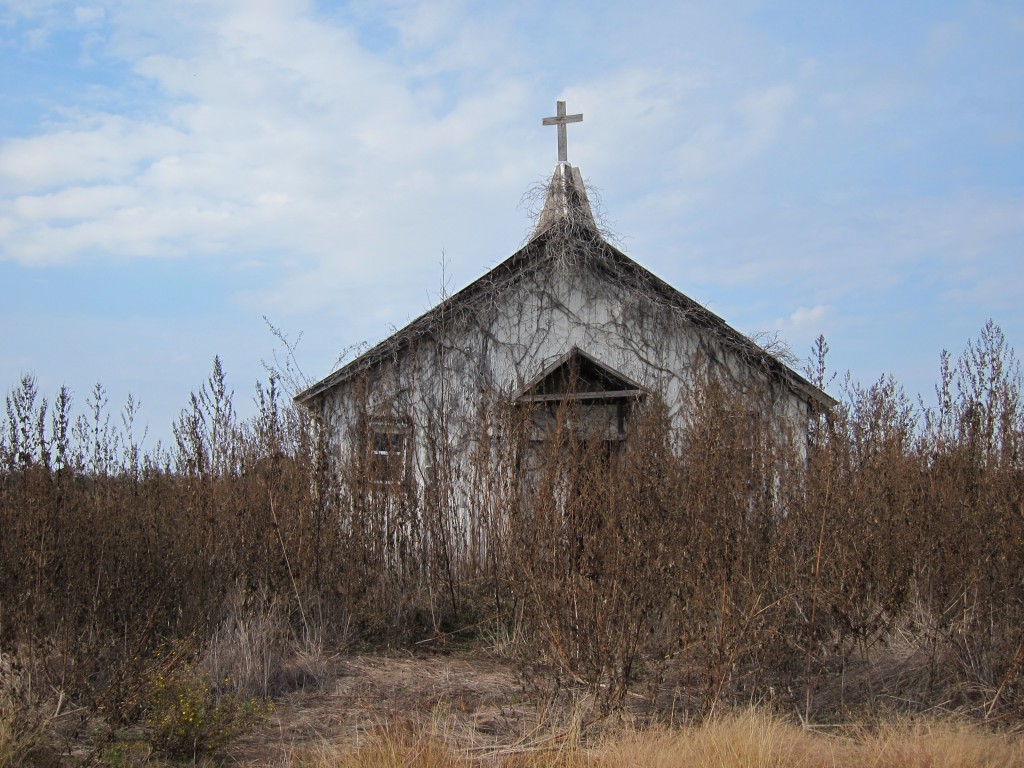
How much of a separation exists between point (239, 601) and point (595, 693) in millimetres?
3705

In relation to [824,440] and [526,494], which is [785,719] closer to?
[824,440]

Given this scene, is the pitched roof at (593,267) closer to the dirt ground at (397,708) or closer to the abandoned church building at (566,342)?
the abandoned church building at (566,342)

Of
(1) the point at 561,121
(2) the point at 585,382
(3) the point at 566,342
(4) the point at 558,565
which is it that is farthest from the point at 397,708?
(1) the point at 561,121

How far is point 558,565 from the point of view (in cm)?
652

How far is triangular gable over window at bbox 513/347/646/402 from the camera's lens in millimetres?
11523

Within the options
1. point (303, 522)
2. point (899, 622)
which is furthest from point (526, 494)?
point (899, 622)

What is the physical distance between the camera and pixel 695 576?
5746mm

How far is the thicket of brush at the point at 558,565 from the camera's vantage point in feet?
19.1

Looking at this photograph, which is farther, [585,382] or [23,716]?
[585,382]

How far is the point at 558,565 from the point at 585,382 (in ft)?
20.9

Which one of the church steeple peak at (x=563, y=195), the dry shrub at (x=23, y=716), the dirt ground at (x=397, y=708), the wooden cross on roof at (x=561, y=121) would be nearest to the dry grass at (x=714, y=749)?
the dirt ground at (x=397, y=708)

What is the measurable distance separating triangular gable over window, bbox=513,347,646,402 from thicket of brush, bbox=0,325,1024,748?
6.06 feet

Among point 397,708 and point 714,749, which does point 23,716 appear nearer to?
point 397,708

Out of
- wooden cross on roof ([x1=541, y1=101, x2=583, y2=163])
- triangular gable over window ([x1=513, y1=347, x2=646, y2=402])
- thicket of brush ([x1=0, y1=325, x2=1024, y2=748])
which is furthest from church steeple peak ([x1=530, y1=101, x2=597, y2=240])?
thicket of brush ([x1=0, y1=325, x2=1024, y2=748])
